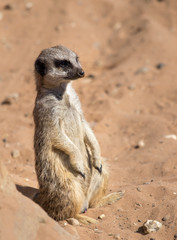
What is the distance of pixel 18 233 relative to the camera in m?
2.56

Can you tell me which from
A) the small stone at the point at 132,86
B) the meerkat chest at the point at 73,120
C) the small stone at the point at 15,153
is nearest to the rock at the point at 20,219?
the meerkat chest at the point at 73,120

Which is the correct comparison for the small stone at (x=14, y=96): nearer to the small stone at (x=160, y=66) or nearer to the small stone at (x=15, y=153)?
the small stone at (x=15, y=153)

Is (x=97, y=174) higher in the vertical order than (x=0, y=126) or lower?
higher

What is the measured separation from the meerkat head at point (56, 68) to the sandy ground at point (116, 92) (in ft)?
3.75

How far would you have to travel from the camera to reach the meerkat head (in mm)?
3730

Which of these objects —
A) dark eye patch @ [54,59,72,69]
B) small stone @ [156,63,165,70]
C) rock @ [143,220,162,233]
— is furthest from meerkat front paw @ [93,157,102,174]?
small stone @ [156,63,165,70]

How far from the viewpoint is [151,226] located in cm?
336

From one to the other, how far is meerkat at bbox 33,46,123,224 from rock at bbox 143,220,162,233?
1.57ft

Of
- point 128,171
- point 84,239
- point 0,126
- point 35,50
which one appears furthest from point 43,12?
point 84,239

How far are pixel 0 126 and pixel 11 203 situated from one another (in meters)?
3.44

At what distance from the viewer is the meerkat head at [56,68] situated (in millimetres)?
3730

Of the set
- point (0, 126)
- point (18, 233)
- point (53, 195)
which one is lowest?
point (0, 126)

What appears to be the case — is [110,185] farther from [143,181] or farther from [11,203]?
[11,203]

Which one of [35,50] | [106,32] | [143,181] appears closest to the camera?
[143,181]
